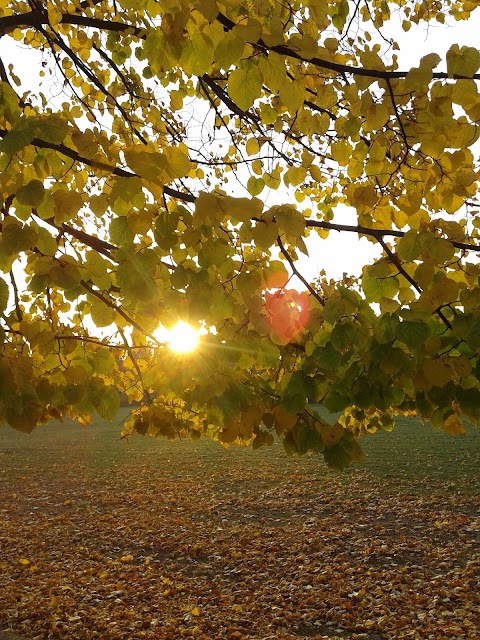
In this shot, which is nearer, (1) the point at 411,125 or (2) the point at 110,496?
(1) the point at 411,125

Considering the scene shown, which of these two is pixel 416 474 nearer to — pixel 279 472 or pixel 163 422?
pixel 279 472

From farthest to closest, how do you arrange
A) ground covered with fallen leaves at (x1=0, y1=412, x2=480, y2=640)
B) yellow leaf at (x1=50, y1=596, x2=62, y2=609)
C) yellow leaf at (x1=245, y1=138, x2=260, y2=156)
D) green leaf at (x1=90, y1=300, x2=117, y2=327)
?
yellow leaf at (x1=50, y1=596, x2=62, y2=609)
ground covered with fallen leaves at (x1=0, y1=412, x2=480, y2=640)
yellow leaf at (x1=245, y1=138, x2=260, y2=156)
green leaf at (x1=90, y1=300, x2=117, y2=327)

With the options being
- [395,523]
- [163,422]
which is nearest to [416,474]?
[395,523]

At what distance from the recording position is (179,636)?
5.59 m

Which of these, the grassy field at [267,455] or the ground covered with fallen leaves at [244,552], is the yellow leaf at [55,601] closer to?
the ground covered with fallen leaves at [244,552]

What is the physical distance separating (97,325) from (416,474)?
13192 millimetres

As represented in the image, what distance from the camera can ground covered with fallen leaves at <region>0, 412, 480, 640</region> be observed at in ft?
19.3

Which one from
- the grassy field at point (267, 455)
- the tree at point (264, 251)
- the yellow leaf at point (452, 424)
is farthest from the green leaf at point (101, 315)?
the grassy field at point (267, 455)

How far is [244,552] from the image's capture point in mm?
8344

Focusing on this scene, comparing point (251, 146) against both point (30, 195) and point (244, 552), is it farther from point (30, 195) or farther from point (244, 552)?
point (244, 552)

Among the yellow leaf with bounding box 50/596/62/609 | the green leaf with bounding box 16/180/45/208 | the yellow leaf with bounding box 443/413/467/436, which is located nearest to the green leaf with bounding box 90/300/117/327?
the green leaf with bounding box 16/180/45/208

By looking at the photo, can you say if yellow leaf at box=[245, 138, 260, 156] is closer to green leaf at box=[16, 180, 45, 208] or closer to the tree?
the tree

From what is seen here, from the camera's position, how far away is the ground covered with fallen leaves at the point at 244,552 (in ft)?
19.3

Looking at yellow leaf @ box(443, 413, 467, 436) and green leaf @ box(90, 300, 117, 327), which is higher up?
green leaf @ box(90, 300, 117, 327)
